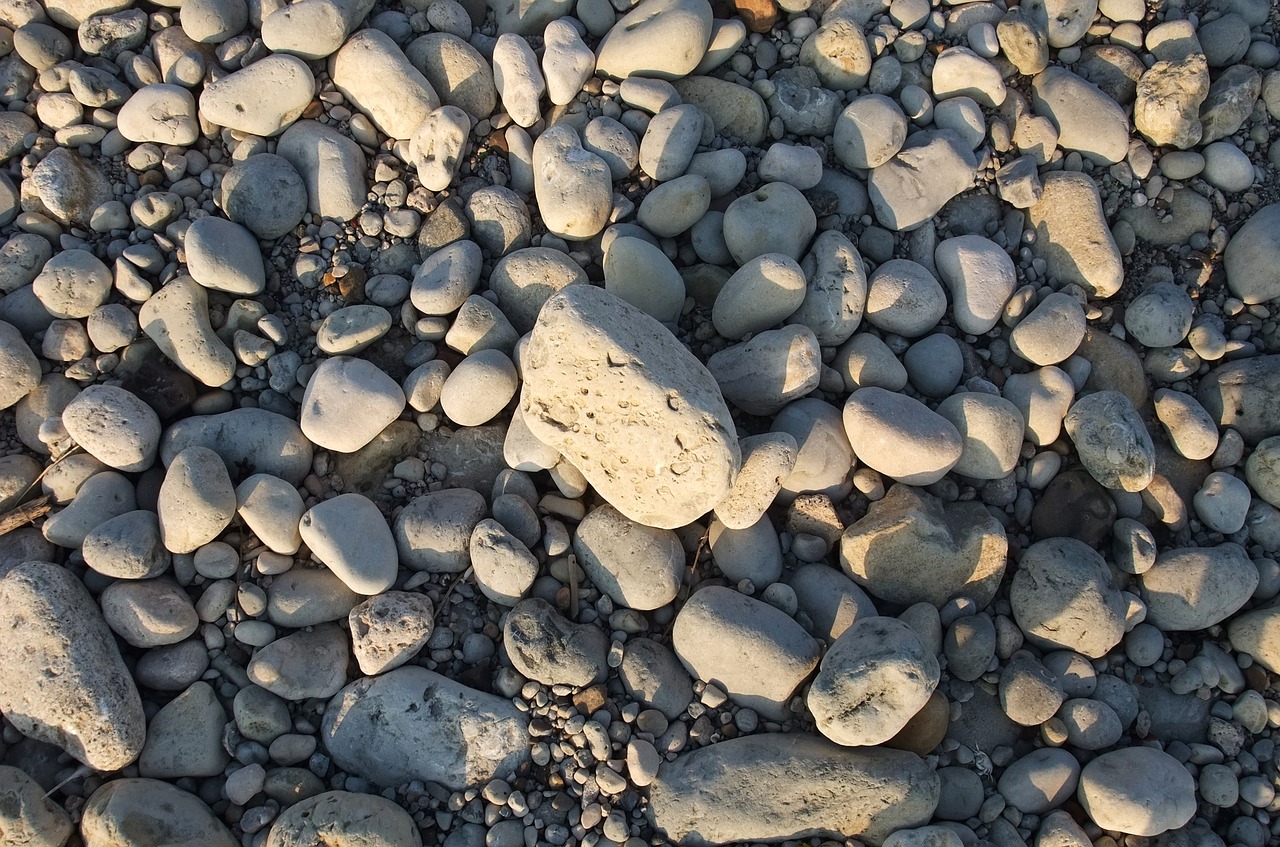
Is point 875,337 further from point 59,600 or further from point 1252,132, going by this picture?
point 59,600

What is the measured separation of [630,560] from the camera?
3174 mm

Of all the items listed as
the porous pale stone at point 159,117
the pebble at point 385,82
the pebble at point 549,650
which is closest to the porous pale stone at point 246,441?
the pebble at point 549,650

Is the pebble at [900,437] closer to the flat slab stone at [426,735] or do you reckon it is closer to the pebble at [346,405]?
the flat slab stone at [426,735]

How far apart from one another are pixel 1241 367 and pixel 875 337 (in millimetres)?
1693

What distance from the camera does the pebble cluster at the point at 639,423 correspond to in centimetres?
291

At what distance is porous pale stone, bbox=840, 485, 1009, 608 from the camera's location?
10.6ft

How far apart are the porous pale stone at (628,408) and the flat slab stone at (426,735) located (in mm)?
919

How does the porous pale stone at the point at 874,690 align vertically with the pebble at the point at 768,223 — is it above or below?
below

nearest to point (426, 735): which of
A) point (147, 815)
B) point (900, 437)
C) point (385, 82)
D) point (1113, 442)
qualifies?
point (147, 815)

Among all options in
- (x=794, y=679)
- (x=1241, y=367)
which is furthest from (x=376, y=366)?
(x=1241, y=367)

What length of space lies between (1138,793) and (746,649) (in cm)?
146

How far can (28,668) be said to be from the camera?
287cm

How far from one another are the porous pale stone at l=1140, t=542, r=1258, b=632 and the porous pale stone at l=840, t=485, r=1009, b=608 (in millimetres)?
675

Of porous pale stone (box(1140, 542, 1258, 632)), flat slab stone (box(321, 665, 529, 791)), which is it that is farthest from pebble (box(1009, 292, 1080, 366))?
flat slab stone (box(321, 665, 529, 791))
